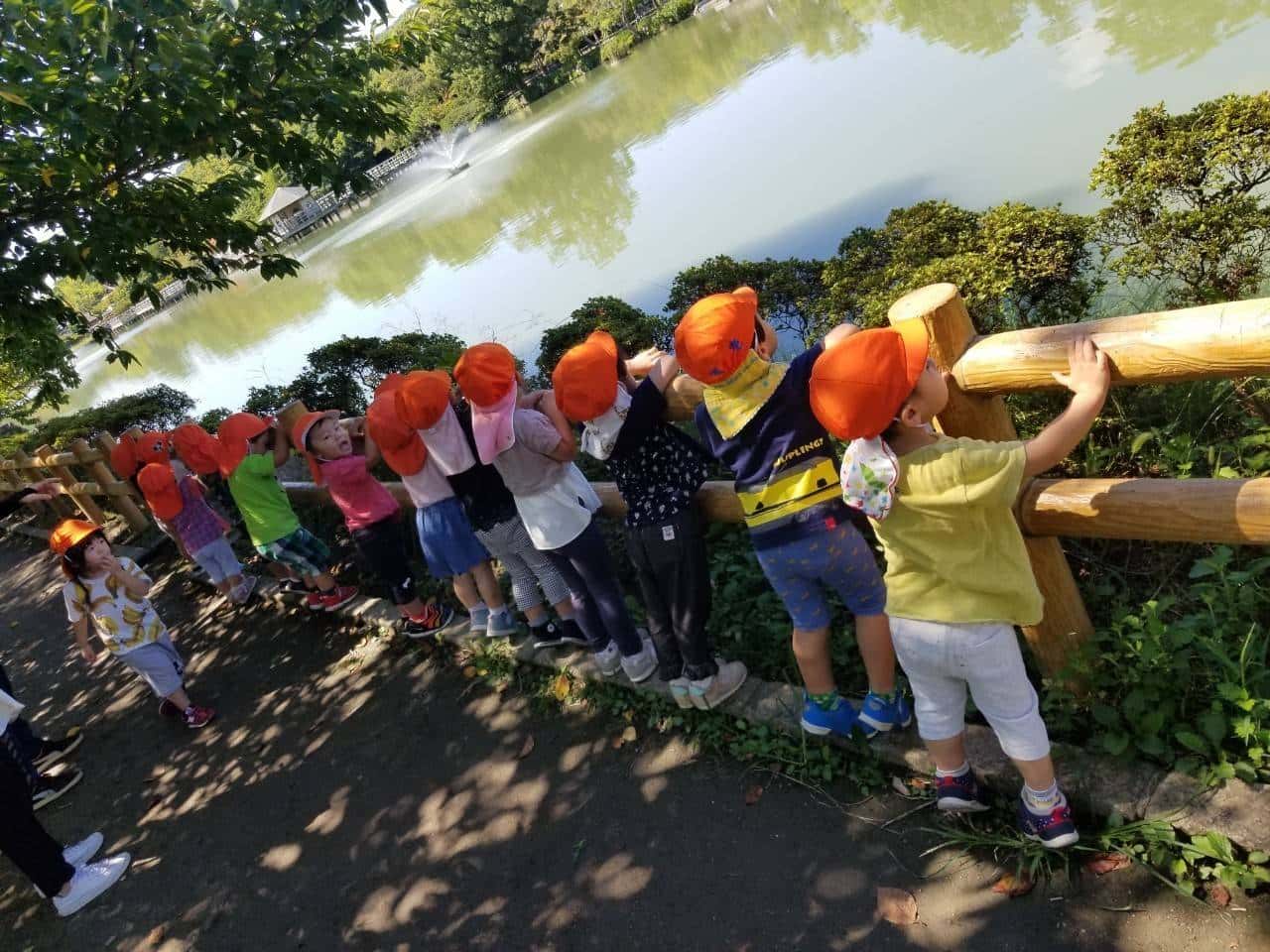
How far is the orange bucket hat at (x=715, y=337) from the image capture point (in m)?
2.43

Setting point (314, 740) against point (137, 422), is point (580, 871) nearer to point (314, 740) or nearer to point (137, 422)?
point (314, 740)

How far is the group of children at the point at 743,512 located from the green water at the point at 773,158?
4.14 m

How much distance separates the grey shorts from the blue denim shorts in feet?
13.7

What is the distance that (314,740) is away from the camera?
454cm

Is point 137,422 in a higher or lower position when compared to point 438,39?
lower

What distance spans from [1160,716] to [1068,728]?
28 cm

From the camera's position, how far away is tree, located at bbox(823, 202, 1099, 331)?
136 inches

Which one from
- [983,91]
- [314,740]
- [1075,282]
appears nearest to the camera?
[1075,282]

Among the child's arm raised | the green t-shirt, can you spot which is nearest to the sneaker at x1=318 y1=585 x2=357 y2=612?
the green t-shirt

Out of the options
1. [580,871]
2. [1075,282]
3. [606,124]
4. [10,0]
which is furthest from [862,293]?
[606,124]

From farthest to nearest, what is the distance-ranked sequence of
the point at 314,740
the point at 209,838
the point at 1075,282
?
the point at 314,740 < the point at 209,838 < the point at 1075,282

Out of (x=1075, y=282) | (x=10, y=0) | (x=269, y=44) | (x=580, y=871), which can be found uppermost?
(x=10, y=0)

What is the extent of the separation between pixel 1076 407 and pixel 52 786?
6.03 meters

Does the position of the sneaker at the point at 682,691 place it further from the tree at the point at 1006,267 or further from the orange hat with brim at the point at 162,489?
the orange hat with brim at the point at 162,489
